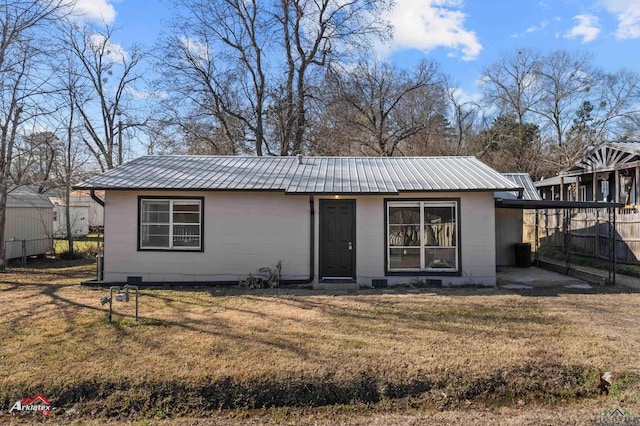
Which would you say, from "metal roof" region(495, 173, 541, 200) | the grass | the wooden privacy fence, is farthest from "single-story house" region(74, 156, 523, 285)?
the wooden privacy fence

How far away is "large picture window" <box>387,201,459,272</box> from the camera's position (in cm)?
1043

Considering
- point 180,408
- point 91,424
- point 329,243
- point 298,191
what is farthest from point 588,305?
point 91,424

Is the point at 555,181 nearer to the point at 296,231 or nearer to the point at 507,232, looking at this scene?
the point at 507,232

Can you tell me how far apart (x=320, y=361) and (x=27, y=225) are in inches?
617

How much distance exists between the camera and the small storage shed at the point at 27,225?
1492 centimetres

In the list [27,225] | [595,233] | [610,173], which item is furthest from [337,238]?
[610,173]

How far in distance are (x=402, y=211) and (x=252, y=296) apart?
425 cm

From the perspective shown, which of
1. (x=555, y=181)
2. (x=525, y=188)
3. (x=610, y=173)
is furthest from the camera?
(x=555, y=181)

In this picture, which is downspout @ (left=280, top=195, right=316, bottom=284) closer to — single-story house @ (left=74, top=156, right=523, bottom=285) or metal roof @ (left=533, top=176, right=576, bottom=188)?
single-story house @ (left=74, top=156, right=523, bottom=285)

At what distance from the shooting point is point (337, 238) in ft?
34.6

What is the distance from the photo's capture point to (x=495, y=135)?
3366 cm

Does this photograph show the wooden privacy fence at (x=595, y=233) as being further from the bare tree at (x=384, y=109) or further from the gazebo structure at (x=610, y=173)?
the bare tree at (x=384, y=109)

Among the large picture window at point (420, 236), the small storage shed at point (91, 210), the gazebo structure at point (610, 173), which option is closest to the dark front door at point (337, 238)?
the large picture window at point (420, 236)

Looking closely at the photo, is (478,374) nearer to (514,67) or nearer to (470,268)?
(470,268)
